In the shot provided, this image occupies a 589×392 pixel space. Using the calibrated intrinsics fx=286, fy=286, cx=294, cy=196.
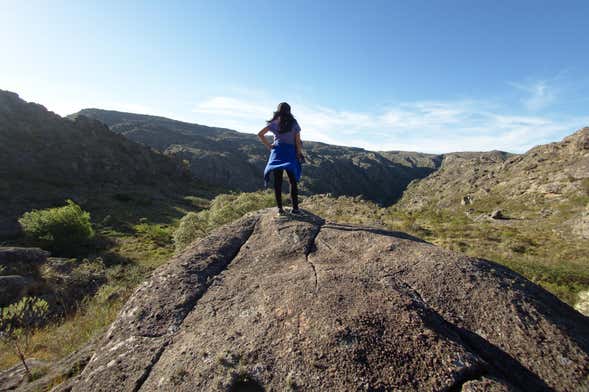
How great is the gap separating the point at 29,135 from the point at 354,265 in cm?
A: 7507

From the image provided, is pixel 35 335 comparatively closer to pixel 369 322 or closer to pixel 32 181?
pixel 369 322

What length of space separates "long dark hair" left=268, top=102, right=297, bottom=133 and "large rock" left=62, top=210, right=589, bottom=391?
3.29 m

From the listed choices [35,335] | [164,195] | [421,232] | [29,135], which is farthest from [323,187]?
[35,335]

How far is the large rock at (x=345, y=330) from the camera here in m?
3.00

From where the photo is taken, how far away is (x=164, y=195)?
58.4m

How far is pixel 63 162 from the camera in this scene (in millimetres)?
55375

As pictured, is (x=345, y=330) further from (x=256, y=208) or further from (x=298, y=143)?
(x=256, y=208)

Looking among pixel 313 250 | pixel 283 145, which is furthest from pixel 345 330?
pixel 283 145

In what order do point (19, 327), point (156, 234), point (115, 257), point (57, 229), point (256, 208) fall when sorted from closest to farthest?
point (19, 327)
point (256, 208)
point (115, 257)
point (57, 229)
point (156, 234)

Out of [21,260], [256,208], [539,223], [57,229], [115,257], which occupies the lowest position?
[115,257]

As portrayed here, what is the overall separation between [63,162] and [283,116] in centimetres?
6595

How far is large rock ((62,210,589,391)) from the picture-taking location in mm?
3000

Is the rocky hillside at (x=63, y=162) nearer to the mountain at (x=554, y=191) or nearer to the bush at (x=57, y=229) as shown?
the bush at (x=57, y=229)

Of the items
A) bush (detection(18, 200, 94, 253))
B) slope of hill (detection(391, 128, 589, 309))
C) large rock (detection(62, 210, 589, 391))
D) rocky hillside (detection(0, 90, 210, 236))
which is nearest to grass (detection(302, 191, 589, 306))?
slope of hill (detection(391, 128, 589, 309))
